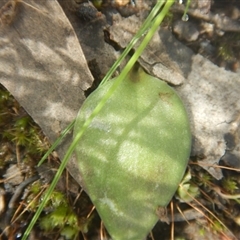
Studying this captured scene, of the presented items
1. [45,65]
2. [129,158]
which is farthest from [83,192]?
[45,65]

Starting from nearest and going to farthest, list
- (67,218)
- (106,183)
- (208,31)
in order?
(106,183) < (67,218) < (208,31)

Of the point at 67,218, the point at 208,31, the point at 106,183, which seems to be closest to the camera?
the point at 106,183

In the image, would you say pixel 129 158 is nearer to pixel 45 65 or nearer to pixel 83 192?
pixel 83 192

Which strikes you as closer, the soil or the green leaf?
the green leaf

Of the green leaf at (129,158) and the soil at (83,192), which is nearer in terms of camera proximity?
the green leaf at (129,158)

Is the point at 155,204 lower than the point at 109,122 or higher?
lower

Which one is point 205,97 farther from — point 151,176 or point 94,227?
point 94,227

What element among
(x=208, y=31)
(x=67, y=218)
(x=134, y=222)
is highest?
(x=208, y=31)

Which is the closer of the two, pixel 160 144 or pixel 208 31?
pixel 160 144

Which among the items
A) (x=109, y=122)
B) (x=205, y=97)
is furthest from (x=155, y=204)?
(x=205, y=97)

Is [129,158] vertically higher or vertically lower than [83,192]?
higher
